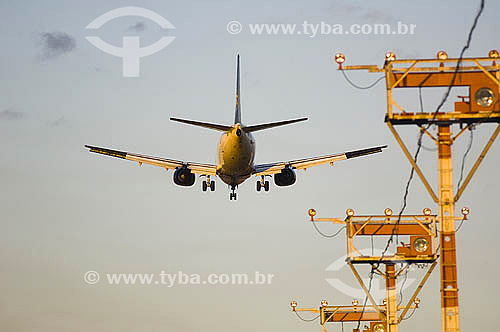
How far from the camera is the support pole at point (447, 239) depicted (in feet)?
155

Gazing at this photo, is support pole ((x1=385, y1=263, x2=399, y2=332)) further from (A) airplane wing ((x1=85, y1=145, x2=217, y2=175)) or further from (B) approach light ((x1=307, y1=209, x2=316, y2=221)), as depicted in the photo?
(A) airplane wing ((x1=85, y1=145, x2=217, y2=175))

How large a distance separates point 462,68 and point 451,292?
1071 centimetres

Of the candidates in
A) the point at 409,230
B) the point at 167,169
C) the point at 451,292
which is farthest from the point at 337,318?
the point at 451,292

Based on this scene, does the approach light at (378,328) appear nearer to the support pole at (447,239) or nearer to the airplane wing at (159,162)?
the airplane wing at (159,162)

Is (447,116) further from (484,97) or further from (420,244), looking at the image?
(420,244)

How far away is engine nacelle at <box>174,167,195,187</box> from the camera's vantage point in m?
101

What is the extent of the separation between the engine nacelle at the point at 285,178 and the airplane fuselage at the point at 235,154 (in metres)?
3.71

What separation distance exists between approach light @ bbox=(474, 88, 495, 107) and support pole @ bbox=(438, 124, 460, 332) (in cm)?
186

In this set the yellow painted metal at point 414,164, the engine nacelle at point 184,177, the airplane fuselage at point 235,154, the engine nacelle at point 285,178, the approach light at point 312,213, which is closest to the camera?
the yellow painted metal at point 414,164

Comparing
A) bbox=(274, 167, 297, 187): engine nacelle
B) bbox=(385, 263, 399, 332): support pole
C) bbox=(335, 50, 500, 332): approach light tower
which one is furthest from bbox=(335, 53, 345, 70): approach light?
bbox=(274, 167, 297, 187): engine nacelle

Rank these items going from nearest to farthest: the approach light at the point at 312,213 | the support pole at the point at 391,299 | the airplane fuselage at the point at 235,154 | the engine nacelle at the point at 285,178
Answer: the approach light at the point at 312,213
the support pole at the point at 391,299
the airplane fuselage at the point at 235,154
the engine nacelle at the point at 285,178

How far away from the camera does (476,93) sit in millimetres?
48562

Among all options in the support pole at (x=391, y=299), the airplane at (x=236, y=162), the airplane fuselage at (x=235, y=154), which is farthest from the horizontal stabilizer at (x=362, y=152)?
the support pole at (x=391, y=299)

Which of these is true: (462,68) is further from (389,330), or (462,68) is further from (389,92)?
(389,330)
